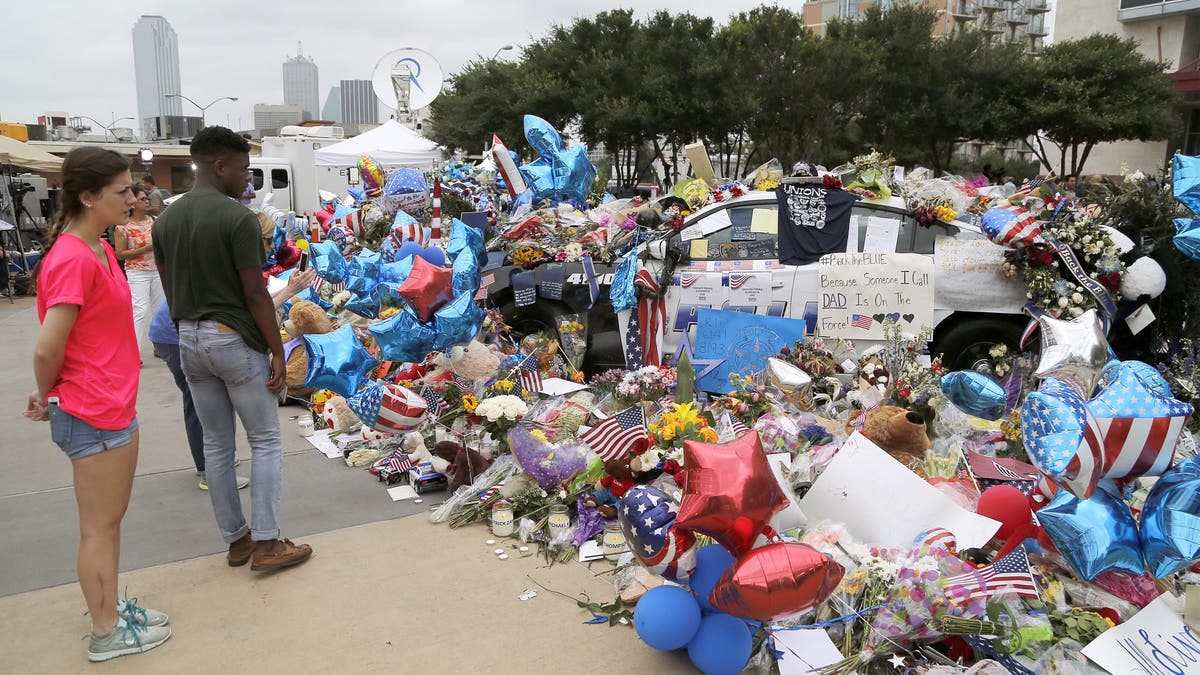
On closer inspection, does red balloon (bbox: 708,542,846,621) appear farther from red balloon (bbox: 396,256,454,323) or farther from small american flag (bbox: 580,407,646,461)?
red balloon (bbox: 396,256,454,323)

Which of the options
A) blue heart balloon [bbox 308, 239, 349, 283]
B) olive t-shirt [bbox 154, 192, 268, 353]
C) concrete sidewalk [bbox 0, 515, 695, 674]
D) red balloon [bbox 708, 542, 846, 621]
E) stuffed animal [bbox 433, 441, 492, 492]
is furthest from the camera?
blue heart balloon [bbox 308, 239, 349, 283]

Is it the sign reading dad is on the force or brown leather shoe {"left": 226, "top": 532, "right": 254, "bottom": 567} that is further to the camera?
the sign reading dad is on the force

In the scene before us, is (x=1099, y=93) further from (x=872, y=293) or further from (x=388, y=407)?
(x=388, y=407)

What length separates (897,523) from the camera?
133 inches

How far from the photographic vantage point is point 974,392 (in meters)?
4.02

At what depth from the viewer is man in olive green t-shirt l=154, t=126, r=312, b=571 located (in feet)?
10.7

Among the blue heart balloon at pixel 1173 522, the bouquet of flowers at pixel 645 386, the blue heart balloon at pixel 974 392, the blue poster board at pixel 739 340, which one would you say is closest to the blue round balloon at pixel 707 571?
the blue heart balloon at pixel 1173 522

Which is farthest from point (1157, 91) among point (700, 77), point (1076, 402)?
point (1076, 402)

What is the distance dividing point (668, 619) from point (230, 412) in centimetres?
210

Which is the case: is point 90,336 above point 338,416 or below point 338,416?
above

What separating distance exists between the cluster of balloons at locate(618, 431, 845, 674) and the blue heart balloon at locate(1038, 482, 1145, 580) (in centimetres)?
80

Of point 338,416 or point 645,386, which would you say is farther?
point 338,416

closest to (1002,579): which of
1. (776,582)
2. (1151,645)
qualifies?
(1151,645)

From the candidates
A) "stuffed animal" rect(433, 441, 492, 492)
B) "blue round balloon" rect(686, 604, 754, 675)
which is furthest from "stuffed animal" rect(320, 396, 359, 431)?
"blue round balloon" rect(686, 604, 754, 675)
